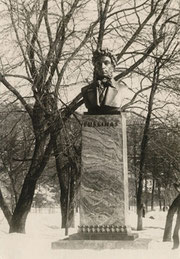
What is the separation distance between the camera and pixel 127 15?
13.4 metres

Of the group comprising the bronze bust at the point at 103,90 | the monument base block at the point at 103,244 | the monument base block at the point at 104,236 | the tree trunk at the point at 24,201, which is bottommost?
the monument base block at the point at 103,244

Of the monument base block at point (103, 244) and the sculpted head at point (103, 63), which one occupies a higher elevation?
the sculpted head at point (103, 63)

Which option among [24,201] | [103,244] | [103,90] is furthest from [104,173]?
[24,201]

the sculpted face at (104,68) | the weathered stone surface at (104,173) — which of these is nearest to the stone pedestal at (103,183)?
the weathered stone surface at (104,173)

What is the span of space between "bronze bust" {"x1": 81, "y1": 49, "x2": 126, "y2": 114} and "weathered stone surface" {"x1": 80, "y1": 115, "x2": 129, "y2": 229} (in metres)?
0.21

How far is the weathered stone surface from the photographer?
768 centimetres

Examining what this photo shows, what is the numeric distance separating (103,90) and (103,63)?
510 mm

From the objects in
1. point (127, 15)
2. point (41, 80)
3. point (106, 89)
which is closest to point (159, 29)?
point (127, 15)

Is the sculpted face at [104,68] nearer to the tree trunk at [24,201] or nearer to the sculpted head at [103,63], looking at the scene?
the sculpted head at [103,63]

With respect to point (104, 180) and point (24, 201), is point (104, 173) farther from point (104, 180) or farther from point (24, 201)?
point (24, 201)

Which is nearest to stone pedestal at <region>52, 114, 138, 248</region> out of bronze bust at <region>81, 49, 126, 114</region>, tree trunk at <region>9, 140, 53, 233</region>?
bronze bust at <region>81, 49, 126, 114</region>

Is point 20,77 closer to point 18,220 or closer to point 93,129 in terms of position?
point 18,220

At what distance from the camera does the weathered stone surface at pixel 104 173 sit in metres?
7.68

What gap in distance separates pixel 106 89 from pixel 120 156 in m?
1.21
